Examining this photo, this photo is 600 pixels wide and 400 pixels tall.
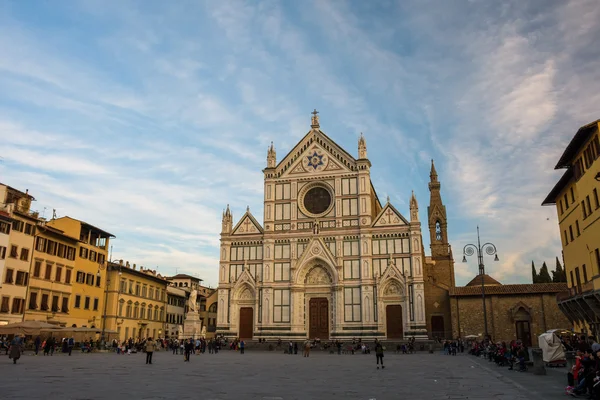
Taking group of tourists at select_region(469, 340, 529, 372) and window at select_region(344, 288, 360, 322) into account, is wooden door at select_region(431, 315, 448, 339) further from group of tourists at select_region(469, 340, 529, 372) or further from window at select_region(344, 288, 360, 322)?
group of tourists at select_region(469, 340, 529, 372)

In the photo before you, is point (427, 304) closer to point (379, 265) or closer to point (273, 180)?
point (379, 265)

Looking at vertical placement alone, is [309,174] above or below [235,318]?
above

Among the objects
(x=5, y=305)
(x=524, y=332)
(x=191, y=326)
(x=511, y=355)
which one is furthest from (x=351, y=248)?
(x=5, y=305)

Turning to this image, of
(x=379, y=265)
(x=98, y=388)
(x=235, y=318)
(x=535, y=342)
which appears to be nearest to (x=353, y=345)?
(x=379, y=265)

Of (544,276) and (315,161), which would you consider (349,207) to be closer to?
(315,161)

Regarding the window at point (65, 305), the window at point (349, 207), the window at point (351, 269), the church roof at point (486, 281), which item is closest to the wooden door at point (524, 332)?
the window at point (351, 269)

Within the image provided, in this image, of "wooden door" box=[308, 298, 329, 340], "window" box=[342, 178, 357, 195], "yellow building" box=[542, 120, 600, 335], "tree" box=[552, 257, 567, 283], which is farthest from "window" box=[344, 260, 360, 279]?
"tree" box=[552, 257, 567, 283]

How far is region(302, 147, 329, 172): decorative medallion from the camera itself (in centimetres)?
5338

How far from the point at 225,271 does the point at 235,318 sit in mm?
4997

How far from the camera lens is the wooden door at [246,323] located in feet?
167

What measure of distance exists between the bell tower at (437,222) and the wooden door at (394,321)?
24.1 metres

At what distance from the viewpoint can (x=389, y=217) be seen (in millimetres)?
50219

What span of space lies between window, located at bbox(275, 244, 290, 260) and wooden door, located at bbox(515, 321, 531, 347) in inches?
903

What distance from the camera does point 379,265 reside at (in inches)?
1935
